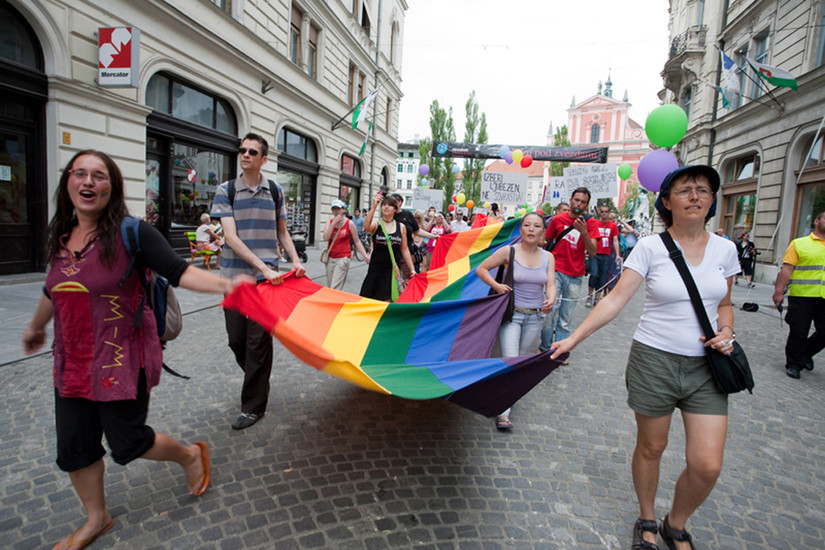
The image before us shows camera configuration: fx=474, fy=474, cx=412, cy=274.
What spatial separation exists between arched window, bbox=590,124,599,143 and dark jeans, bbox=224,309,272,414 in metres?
81.0

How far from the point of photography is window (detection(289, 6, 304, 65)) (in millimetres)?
16812

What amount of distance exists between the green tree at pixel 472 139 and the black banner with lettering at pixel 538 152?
1514 cm

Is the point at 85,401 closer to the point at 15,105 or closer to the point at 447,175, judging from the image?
the point at 15,105

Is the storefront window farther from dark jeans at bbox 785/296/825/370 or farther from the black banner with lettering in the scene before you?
the black banner with lettering

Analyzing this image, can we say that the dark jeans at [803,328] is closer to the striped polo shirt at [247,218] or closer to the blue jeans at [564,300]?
the blue jeans at [564,300]

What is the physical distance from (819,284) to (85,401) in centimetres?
698

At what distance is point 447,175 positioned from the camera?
4253 centimetres

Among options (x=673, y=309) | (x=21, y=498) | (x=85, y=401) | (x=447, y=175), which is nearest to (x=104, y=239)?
(x=85, y=401)

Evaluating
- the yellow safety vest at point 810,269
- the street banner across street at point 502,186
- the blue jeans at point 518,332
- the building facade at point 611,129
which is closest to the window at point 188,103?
the street banner across street at point 502,186

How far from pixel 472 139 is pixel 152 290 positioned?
43.8 metres

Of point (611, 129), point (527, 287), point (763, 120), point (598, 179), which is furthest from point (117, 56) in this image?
point (611, 129)

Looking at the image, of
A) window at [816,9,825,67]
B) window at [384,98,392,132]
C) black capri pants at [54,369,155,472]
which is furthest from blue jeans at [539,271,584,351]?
window at [384,98,392,132]

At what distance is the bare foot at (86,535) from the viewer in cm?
223

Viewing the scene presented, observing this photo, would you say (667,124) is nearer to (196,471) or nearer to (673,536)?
(673,536)
